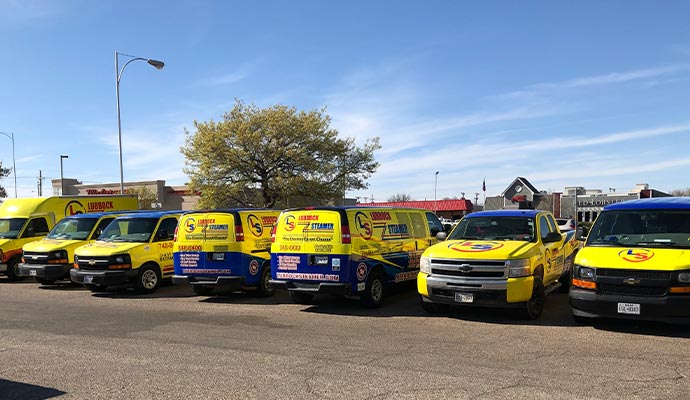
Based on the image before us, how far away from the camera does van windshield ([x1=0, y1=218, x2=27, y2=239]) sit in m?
17.6

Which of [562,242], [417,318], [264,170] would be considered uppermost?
[264,170]

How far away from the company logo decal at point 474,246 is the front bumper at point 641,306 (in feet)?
5.15

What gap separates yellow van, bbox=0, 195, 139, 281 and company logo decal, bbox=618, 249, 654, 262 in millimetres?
16561

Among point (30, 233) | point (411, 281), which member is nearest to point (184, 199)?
point (30, 233)

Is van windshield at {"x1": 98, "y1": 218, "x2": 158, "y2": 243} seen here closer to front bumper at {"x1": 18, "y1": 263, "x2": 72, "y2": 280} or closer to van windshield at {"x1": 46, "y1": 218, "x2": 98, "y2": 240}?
front bumper at {"x1": 18, "y1": 263, "x2": 72, "y2": 280}

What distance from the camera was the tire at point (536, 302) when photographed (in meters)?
9.14

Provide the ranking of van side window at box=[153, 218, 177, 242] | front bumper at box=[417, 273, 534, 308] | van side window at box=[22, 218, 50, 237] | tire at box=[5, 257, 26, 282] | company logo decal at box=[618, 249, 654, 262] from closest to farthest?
company logo decal at box=[618, 249, 654, 262] < front bumper at box=[417, 273, 534, 308] < van side window at box=[153, 218, 177, 242] < tire at box=[5, 257, 26, 282] < van side window at box=[22, 218, 50, 237]

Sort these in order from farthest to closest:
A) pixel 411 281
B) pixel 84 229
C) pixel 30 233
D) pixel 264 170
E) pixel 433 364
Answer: pixel 264 170 < pixel 30 233 < pixel 84 229 < pixel 411 281 < pixel 433 364

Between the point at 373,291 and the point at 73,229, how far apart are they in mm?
10221

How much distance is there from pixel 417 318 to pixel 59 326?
6.04 meters

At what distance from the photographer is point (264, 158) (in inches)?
1565

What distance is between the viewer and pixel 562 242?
1140 cm

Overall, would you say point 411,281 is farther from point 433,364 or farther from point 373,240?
point 433,364

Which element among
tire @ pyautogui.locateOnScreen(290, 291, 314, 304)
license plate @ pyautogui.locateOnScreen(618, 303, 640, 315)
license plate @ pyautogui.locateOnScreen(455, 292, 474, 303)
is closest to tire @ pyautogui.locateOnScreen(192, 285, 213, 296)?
tire @ pyautogui.locateOnScreen(290, 291, 314, 304)
